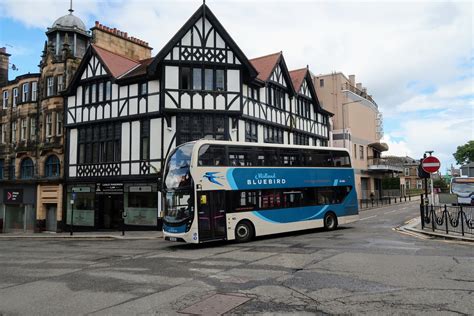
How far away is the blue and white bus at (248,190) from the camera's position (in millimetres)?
14609

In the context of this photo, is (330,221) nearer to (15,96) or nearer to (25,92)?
(25,92)

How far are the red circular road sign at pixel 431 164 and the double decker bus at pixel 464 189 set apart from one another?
1972 centimetres

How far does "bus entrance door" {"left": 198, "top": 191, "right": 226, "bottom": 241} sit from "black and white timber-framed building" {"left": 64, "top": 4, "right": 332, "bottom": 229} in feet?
27.2

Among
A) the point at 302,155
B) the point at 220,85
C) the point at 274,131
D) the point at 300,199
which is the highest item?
the point at 220,85

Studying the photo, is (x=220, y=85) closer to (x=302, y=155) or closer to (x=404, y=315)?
(x=302, y=155)

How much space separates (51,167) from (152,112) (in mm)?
11044

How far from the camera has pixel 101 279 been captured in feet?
29.9

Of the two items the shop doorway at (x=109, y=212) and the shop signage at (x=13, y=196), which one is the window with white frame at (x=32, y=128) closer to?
the shop signage at (x=13, y=196)

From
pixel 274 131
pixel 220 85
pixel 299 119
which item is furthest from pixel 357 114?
pixel 220 85

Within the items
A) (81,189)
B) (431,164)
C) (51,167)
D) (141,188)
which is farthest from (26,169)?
(431,164)

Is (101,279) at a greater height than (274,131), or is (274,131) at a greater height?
(274,131)

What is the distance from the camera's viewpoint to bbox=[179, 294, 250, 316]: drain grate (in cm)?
628

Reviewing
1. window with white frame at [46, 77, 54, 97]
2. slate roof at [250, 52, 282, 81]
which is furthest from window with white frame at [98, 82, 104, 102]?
slate roof at [250, 52, 282, 81]

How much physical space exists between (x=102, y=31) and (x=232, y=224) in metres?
20.3
